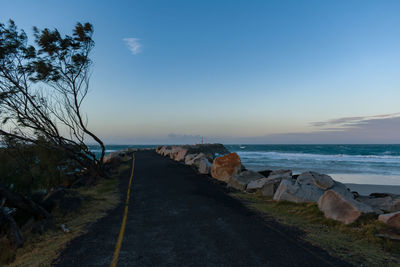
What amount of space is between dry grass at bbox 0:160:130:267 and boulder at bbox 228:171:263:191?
279 inches

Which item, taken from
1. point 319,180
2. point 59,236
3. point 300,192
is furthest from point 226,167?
point 59,236

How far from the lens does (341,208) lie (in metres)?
7.95

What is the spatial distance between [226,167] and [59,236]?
12.3 m

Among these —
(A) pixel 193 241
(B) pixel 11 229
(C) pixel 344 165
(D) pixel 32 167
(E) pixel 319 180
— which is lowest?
(C) pixel 344 165

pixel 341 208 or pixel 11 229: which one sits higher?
pixel 341 208

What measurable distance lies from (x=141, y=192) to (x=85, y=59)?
403 inches

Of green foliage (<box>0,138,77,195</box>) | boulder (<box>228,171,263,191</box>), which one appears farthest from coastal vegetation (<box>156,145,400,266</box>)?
green foliage (<box>0,138,77,195</box>)

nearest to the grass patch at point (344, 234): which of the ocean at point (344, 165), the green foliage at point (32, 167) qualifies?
the green foliage at point (32, 167)

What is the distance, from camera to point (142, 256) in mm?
5363

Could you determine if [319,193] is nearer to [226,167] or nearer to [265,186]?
[265,186]

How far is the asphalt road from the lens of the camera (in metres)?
5.17

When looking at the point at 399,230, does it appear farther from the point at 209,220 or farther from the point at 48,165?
the point at 48,165

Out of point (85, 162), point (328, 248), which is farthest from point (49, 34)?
point (328, 248)

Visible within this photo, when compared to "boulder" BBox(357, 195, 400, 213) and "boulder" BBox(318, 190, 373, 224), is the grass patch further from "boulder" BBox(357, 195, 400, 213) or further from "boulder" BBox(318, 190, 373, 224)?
"boulder" BBox(357, 195, 400, 213)
